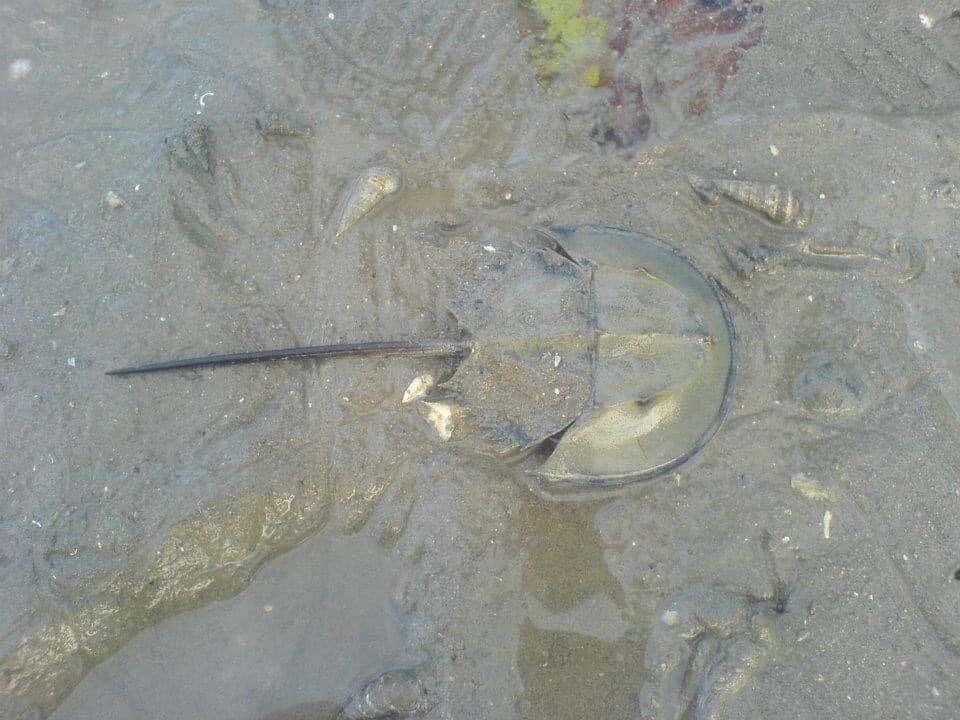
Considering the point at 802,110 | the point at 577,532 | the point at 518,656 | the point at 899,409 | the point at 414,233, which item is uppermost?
the point at 802,110

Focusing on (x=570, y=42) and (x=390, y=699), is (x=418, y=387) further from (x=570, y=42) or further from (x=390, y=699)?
(x=570, y=42)

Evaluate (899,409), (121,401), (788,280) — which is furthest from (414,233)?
(899,409)

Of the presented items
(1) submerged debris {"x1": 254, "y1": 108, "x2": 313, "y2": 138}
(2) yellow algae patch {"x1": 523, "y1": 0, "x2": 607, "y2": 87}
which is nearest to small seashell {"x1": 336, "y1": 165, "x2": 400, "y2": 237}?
(1) submerged debris {"x1": 254, "y1": 108, "x2": 313, "y2": 138}

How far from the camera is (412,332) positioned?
345 centimetres

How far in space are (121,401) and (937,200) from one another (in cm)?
483

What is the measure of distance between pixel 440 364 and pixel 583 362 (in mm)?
853

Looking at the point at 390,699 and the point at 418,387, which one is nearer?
the point at 390,699

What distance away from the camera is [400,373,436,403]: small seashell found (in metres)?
3.35

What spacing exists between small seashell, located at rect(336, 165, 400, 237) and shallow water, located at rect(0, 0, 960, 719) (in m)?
0.06

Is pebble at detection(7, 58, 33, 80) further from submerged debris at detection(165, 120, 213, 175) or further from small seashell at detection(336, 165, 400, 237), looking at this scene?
small seashell at detection(336, 165, 400, 237)

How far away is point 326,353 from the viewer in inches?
121

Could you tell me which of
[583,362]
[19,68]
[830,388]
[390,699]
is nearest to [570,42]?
[583,362]

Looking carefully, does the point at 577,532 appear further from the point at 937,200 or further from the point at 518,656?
the point at 937,200

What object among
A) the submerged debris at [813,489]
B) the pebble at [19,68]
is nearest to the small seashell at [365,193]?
the pebble at [19,68]
